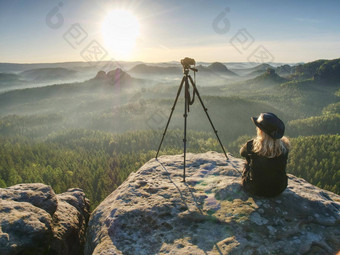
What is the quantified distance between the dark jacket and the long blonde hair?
0.42 ft

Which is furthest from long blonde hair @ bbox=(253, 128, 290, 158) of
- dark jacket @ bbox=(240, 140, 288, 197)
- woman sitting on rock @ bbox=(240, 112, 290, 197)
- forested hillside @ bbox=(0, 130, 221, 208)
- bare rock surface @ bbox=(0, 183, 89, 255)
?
forested hillside @ bbox=(0, 130, 221, 208)

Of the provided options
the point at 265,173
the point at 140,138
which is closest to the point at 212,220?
the point at 265,173

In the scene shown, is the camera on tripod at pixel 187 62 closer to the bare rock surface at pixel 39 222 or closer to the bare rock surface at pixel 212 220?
the bare rock surface at pixel 212 220

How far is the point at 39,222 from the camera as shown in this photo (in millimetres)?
5086

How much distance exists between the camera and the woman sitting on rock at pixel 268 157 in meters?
5.48

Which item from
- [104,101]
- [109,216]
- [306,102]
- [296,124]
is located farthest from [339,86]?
[109,216]

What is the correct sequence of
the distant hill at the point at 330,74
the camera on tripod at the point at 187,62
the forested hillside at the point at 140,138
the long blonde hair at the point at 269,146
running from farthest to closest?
the distant hill at the point at 330,74
the forested hillside at the point at 140,138
the camera on tripod at the point at 187,62
the long blonde hair at the point at 269,146

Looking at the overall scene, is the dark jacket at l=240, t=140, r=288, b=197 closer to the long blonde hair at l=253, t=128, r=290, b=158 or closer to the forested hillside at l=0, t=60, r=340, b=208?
the long blonde hair at l=253, t=128, r=290, b=158

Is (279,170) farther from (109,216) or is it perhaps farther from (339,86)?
(339,86)

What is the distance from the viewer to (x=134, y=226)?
5758 millimetres

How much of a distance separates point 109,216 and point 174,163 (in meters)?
3.98

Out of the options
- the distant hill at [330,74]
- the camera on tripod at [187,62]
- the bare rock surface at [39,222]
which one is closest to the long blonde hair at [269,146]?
the camera on tripod at [187,62]

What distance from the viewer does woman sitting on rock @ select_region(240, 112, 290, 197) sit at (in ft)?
18.0

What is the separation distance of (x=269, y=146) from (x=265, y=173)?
833mm
